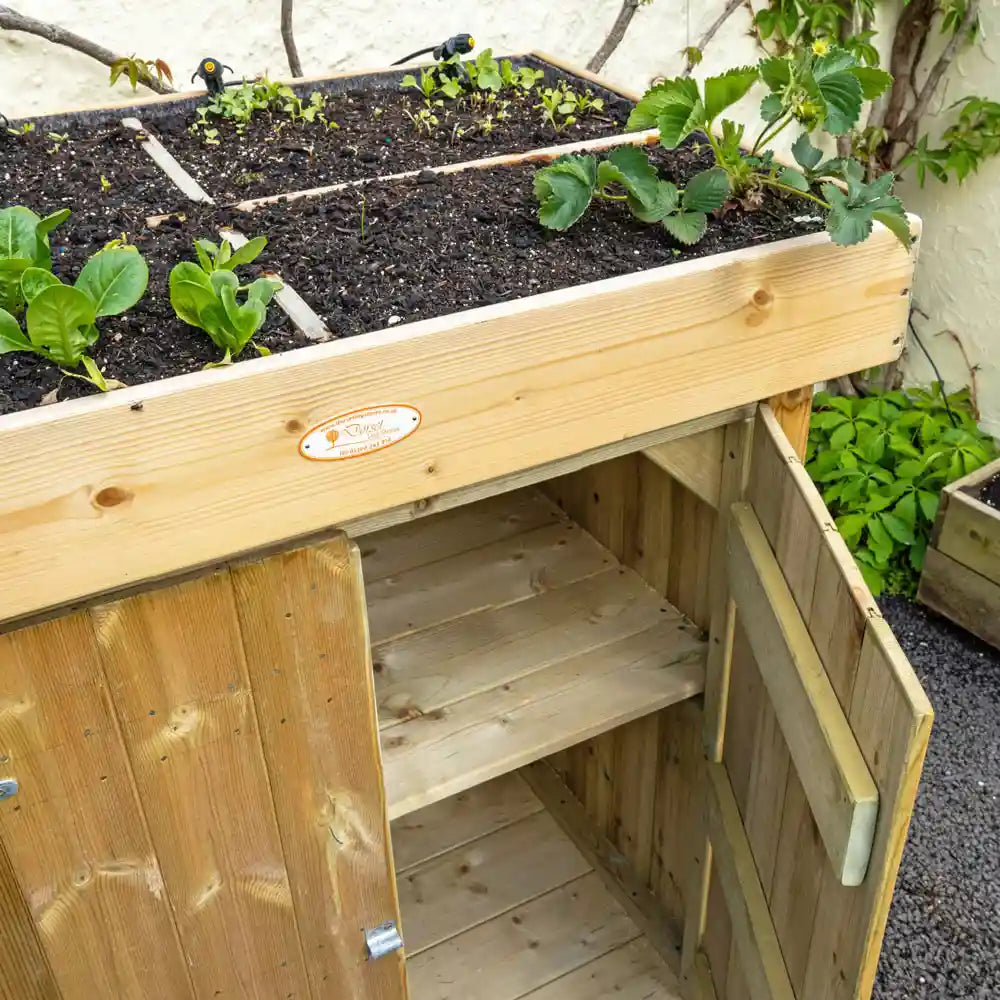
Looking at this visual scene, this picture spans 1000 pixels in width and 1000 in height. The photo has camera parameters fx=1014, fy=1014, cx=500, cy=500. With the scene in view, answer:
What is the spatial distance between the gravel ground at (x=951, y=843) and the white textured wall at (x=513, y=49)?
71 cm

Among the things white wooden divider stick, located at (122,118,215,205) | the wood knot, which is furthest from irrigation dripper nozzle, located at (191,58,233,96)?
the wood knot

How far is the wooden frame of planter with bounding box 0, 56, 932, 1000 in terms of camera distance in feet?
2.57

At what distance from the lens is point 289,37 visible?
1754 mm

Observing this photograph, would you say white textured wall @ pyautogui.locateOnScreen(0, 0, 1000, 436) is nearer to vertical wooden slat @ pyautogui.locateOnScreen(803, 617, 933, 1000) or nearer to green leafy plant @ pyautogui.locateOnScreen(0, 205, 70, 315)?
green leafy plant @ pyautogui.locateOnScreen(0, 205, 70, 315)

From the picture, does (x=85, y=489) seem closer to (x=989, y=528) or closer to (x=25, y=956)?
(x=25, y=956)

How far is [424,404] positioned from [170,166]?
2.14 ft

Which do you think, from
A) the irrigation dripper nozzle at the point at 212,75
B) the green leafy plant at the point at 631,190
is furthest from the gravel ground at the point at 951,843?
the irrigation dripper nozzle at the point at 212,75

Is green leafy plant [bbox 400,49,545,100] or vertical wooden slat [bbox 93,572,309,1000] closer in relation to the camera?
vertical wooden slat [bbox 93,572,309,1000]

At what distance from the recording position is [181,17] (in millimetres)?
1669

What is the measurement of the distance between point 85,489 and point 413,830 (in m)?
1.37

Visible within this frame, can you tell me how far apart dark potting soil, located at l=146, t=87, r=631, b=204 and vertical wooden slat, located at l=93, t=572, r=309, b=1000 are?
0.56m

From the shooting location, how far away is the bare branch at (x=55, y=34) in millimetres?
1518

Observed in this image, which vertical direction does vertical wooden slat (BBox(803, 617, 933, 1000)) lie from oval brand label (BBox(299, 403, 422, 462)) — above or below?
below

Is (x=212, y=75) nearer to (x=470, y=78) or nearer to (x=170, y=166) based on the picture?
(x=170, y=166)
